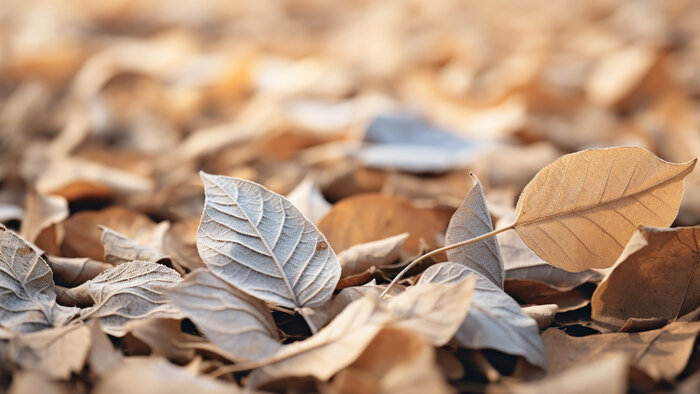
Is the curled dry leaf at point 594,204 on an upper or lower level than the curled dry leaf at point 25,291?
upper

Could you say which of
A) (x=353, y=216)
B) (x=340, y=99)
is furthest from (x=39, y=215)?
(x=340, y=99)

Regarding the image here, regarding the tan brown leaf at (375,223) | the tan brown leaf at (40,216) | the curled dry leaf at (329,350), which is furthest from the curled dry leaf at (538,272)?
the tan brown leaf at (40,216)

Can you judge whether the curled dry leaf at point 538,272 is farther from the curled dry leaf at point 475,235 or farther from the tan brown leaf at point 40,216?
the tan brown leaf at point 40,216

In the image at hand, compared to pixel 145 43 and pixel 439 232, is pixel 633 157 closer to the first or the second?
pixel 439 232

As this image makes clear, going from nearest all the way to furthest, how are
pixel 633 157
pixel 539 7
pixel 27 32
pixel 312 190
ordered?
1. pixel 633 157
2. pixel 312 190
3. pixel 27 32
4. pixel 539 7

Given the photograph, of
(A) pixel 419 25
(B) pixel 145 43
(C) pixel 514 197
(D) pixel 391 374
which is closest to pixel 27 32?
(B) pixel 145 43

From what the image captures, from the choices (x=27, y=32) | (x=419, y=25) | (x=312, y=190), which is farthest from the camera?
(x=419, y=25)
